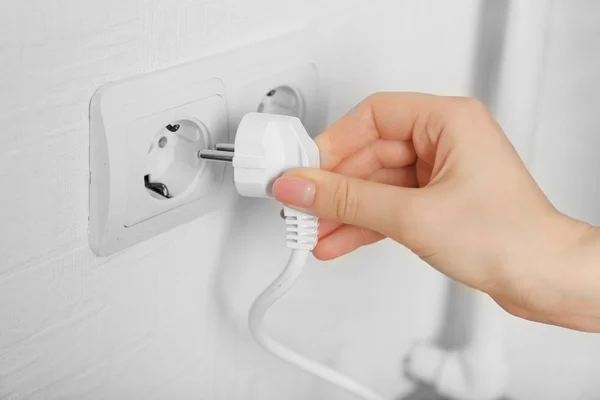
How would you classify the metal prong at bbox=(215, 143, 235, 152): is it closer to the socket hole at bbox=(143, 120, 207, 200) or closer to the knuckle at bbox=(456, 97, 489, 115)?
the socket hole at bbox=(143, 120, 207, 200)

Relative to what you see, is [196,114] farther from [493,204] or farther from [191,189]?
[493,204]

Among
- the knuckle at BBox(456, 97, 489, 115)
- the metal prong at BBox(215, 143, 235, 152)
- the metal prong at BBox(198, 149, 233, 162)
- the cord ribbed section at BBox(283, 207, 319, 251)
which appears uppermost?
the knuckle at BBox(456, 97, 489, 115)

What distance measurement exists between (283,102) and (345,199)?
0.13 meters

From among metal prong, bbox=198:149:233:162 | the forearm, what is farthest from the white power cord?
the forearm

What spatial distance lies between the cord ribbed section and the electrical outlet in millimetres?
63

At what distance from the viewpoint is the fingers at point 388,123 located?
0.49m

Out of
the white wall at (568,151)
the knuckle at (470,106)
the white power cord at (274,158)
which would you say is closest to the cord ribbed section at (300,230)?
the white power cord at (274,158)

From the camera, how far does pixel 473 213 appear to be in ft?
1.43

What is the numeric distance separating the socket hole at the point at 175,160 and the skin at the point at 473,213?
2.8 inches

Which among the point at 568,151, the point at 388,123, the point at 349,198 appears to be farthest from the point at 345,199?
the point at 568,151

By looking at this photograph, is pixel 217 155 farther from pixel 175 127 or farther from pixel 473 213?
pixel 473 213

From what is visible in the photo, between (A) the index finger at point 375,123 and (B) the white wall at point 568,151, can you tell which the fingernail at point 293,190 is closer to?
(A) the index finger at point 375,123

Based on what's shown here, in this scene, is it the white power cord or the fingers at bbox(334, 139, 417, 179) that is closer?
the white power cord

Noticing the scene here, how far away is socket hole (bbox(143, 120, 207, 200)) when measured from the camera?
1.50 ft
